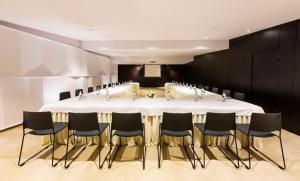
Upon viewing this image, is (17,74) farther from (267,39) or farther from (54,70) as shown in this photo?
(267,39)

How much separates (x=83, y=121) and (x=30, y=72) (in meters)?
3.27

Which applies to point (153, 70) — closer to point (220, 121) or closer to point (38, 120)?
point (220, 121)

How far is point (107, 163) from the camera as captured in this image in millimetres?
2891

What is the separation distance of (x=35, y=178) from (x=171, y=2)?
10.9ft

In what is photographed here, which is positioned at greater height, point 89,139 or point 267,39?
point 267,39

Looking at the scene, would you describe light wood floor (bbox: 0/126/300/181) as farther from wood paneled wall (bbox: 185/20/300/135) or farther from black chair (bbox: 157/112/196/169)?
wood paneled wall (bbox: 185/20/300/135)

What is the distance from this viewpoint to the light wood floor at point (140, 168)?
2.53 m

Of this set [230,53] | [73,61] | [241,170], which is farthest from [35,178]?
[230,53]

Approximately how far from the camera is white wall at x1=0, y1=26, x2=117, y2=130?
4398 mm

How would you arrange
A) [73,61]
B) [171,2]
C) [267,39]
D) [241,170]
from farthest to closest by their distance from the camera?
[73,61]
[267,39]
[171,2]
[241,170]

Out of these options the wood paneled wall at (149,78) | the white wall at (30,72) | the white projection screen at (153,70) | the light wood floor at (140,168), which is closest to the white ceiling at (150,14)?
the white wall at (30,72)

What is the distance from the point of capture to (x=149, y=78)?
18672 mm

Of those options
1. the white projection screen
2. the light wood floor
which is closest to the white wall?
the light wood floor

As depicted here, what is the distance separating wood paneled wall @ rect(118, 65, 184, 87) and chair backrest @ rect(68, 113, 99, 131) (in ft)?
51.5
